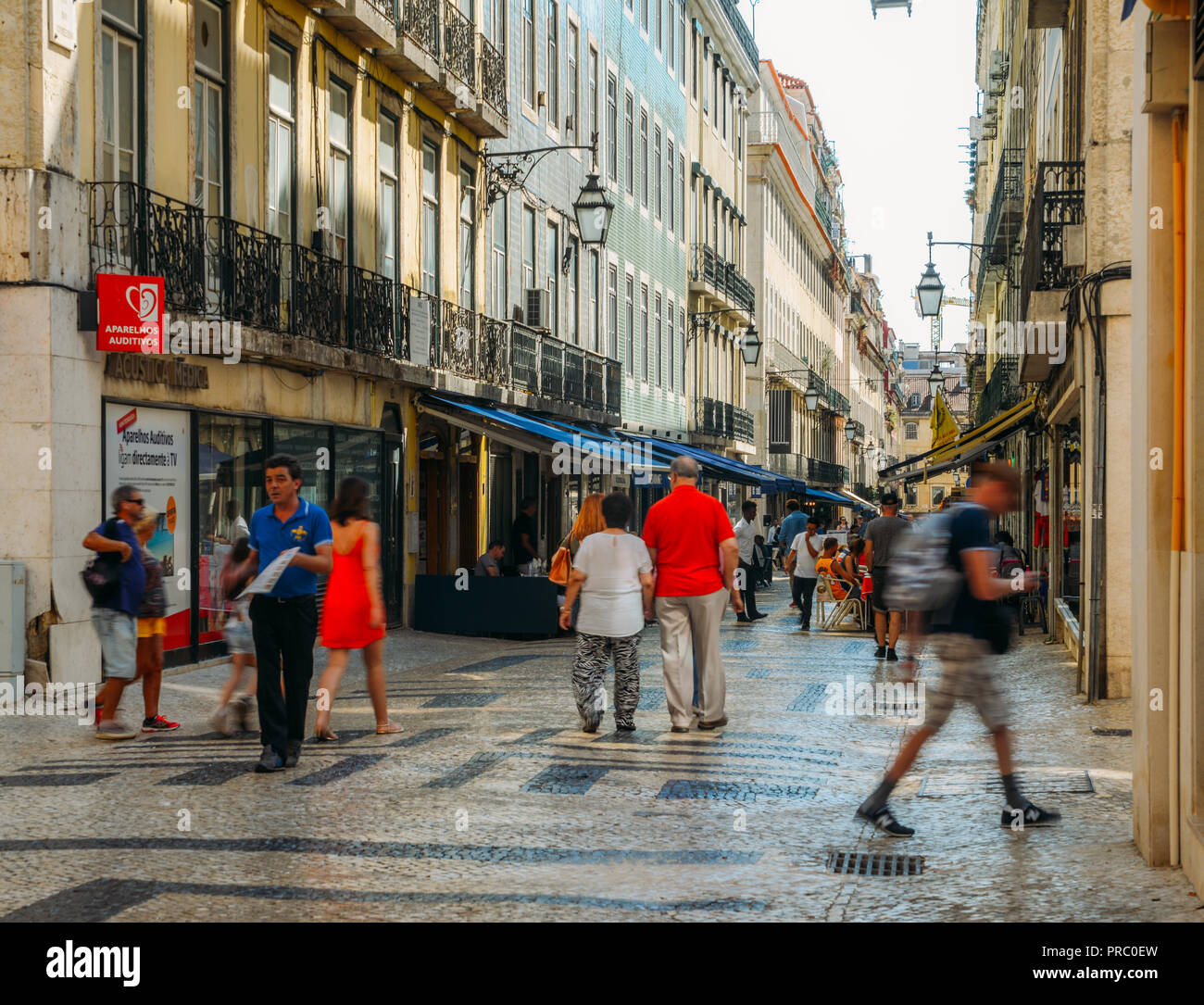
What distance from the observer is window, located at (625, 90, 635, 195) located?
3512 cm

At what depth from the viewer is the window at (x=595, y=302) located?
32094 millimetres

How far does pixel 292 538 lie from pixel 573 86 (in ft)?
74.5

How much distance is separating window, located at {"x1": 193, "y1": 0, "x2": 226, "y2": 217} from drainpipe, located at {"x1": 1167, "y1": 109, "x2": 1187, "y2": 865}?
11.2m

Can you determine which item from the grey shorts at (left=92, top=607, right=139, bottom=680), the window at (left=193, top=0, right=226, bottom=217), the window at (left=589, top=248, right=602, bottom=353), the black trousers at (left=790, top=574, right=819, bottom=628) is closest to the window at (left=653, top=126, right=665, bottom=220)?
the window at (left=589, top=248, right=602, bottom=353)

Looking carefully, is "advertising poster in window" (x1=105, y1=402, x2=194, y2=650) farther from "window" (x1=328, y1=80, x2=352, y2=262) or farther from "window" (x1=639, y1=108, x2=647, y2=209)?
"window" (x1=639, y1=108, x2=647, y2=209)

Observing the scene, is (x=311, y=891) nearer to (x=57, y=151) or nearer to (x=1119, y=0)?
(x=57, y=151)

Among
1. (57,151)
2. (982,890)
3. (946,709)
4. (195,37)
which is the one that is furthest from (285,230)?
(982,890)

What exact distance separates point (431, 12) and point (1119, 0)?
11273mm

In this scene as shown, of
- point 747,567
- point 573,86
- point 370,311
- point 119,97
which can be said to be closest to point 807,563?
point 747,567

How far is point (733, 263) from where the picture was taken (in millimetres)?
49594

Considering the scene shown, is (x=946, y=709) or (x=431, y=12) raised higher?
(x=431, y=12)

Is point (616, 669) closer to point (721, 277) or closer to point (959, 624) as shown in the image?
point (959, 624)

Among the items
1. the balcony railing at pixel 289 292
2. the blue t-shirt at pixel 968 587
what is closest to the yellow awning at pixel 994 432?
the balcony railing at pixel 289 292

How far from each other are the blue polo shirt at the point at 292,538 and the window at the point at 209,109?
282 inches
